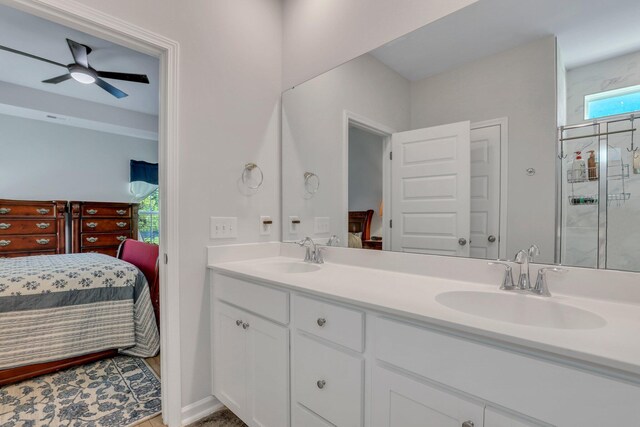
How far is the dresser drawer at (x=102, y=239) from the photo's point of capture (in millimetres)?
4141

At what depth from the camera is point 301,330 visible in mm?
1200

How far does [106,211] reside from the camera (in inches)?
170

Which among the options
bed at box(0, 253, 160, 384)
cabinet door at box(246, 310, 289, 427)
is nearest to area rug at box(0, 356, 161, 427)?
bed at box(0, 253, 160, 384)

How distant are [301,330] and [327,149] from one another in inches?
44.4

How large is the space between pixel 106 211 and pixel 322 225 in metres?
3.87

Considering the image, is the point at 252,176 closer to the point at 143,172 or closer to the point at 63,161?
the point at 143,172

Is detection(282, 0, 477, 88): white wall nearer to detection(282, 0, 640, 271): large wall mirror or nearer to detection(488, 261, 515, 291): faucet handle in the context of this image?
detection(282, 0, 640, 271): large wall mirror

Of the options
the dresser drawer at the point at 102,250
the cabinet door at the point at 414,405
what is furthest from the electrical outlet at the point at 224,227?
the dresser drawer at the point at 102,250

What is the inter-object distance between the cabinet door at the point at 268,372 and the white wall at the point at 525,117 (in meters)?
1.01

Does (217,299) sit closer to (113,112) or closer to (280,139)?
(280,139)

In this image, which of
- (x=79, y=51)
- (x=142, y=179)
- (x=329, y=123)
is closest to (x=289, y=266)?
(x=329, y=123)

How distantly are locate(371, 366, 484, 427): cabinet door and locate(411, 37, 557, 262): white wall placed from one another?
648 millimetres

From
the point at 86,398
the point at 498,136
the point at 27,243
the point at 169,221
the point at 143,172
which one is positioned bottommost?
the point at 86,398

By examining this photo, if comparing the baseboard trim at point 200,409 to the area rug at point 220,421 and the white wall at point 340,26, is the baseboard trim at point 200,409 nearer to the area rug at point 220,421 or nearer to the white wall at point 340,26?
the area rug at point 220,421
